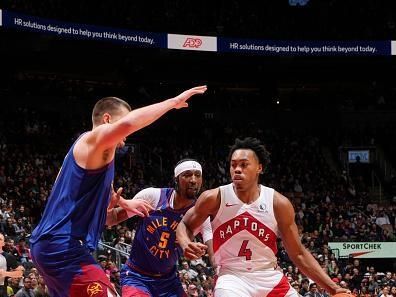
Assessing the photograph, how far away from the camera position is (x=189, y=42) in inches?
1091

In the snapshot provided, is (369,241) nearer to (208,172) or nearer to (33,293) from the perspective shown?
(208,172)

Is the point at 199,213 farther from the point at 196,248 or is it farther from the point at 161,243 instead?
the point at 161,243

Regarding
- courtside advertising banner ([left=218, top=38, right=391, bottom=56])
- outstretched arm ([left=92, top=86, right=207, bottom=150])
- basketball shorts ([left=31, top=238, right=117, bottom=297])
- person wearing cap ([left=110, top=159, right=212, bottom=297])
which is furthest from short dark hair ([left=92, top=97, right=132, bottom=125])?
courtside advertising banner ([left=218, top=38, right=391, bottom=56])

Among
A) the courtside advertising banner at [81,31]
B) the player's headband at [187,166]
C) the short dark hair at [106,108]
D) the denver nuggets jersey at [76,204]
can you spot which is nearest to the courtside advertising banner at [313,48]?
the courtside advertising banner at [81,31]

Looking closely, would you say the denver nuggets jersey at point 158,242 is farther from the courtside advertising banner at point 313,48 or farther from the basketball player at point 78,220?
the courtside advertising banner at point 313,48

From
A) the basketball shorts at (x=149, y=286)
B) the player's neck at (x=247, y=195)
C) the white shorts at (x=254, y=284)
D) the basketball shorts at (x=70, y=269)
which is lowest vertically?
the basketball shorts at (x=149, y=286)

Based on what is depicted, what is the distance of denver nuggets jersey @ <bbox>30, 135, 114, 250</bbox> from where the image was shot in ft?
15.7

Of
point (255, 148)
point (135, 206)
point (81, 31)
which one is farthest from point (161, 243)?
point (81, 31)

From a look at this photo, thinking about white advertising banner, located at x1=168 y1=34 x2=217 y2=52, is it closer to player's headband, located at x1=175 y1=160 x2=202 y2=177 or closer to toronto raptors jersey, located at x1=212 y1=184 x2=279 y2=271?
player's headband, located at x1=175 y1=160 x2=202 y2=177

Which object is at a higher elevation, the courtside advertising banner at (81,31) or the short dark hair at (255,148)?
the courtside advertising banner at (81,31)

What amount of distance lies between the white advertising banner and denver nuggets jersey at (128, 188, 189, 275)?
837 inches

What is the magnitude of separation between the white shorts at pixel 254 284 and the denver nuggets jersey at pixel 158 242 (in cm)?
105

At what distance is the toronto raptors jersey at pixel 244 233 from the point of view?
222 inches

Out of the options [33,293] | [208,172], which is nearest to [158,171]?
[208,172]
